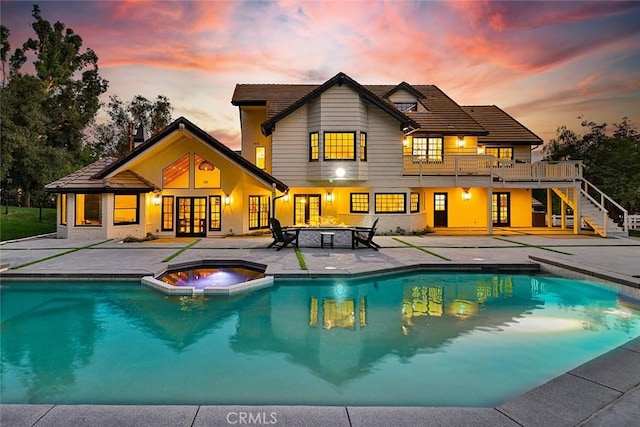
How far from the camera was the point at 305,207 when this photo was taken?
19.5m

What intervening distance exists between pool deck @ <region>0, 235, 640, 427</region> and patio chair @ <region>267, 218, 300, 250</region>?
0.47 m

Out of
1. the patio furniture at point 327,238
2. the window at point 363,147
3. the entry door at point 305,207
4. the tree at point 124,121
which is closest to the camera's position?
the patio furniture at point 327,238

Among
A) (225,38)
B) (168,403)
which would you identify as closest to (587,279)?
(168,403)

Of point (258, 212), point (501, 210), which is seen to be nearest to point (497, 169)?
point (501, 210)

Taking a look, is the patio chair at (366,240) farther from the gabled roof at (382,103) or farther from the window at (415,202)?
the gabled roof at (382,103)

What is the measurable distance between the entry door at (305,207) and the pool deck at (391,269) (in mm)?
3392

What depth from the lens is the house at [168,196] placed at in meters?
16.1

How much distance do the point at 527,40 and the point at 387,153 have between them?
33.6 ft

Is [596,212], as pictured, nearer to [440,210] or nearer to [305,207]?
[440,210]

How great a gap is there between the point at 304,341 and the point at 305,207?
46.4ft

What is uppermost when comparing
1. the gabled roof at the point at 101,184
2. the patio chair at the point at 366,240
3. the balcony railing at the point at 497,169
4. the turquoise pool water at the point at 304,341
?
the balcony railing at the point at 497,169

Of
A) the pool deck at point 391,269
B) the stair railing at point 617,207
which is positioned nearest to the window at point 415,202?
the pool deck at point 391,269

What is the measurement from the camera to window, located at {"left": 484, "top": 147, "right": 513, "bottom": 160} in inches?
848

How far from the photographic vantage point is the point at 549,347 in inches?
208
